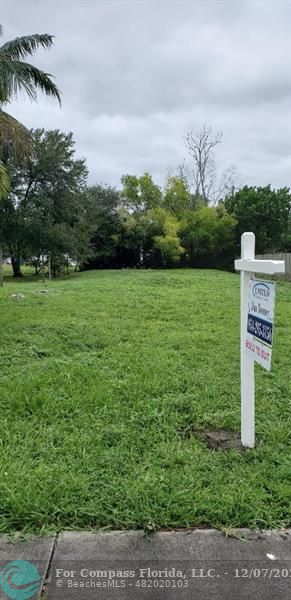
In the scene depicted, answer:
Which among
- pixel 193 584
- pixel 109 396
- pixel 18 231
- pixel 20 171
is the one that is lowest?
pixel 193 584

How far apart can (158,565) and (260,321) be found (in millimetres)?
1267

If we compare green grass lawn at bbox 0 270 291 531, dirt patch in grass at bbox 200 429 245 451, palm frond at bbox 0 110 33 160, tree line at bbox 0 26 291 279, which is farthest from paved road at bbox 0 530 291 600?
tree line at bbox 0 26 291 279

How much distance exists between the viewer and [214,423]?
2.86 meters

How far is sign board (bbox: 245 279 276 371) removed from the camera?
7.20 feet

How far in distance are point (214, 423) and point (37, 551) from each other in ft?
4.86

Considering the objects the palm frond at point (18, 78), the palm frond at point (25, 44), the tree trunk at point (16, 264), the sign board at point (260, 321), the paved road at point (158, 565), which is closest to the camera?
the paved road at point (158, 565)

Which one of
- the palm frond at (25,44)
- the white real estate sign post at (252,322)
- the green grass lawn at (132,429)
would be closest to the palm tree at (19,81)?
the palm frond at (25,44)

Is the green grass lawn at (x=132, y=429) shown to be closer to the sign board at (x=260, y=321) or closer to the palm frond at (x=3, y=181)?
the sign board at (x=260, y=321)

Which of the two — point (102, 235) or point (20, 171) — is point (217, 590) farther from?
point (102, 235)

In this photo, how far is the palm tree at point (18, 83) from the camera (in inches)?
266

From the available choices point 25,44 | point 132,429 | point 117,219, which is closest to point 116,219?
point 117,219

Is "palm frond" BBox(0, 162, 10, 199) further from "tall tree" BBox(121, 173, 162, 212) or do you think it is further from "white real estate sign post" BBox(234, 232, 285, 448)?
"tall tree" BBox(121, 173, 162, 212)

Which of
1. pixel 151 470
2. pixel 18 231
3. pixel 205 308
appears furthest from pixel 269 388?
pixel 18 231

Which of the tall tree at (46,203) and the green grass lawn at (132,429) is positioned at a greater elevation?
the tall tree at (46,203)
